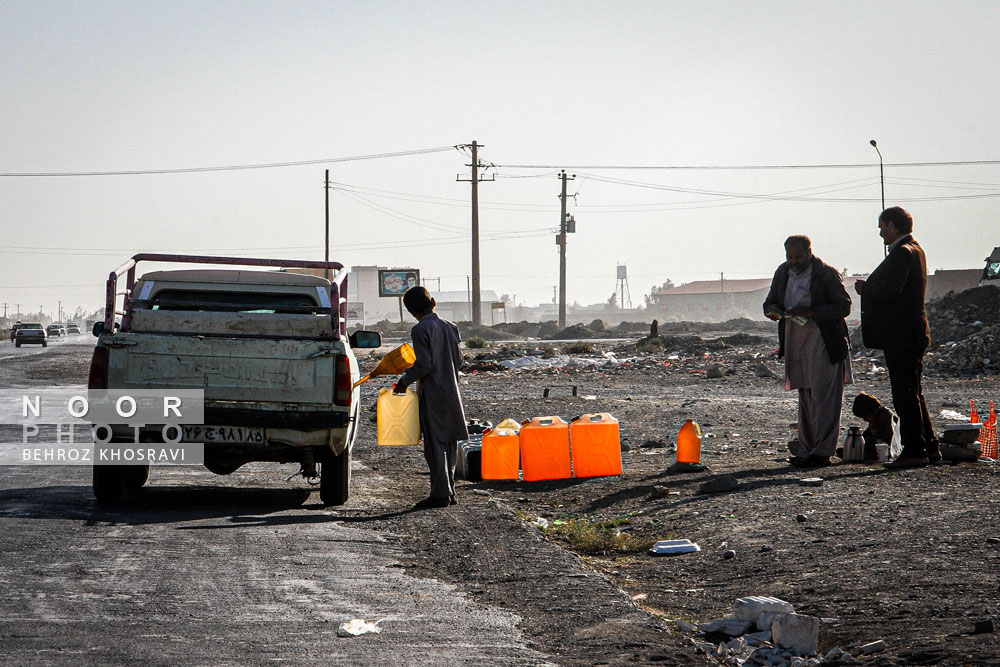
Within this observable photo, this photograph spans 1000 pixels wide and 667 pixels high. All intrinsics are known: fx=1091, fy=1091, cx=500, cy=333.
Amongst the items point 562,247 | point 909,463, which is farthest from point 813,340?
point 562,247

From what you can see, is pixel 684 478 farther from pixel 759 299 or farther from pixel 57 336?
pixel 759 299

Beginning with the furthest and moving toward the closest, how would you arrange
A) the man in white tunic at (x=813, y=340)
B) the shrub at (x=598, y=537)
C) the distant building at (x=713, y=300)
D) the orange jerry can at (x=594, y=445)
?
1. the distant building at (x=713, y=300)
2. the orange jerry can at (x=594, y=445)
3. the man in white tunic at (x=813, y=340)
4. the shrub at (x=598, y=537)

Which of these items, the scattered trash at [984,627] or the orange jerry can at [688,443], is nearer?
the scattered trash at [984,627]

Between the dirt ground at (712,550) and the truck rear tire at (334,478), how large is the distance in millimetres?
226

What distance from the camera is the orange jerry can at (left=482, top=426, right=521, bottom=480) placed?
10508mm

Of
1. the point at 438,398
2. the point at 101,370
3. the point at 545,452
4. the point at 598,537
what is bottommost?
the point at 598,537

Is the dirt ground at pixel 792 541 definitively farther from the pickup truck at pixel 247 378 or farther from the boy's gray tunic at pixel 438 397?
the pickup truck at pixel 247 378

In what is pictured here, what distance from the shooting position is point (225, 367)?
849 cm

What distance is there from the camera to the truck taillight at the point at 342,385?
853 cm

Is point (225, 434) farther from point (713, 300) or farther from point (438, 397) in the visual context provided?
point (713, 300)

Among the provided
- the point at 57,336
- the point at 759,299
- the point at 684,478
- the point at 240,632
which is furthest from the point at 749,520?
the point at 759,299

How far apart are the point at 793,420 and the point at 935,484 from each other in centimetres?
792

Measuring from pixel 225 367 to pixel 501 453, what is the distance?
10.2 ft

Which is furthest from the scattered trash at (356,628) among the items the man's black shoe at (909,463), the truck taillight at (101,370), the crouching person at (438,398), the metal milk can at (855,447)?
the metal milk can at (855,447)
